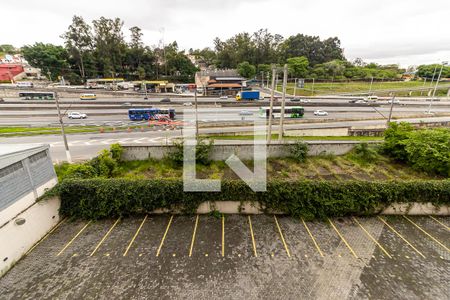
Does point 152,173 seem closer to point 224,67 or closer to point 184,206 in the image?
point 184,206

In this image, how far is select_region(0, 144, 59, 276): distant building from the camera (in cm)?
902

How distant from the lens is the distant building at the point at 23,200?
9016 millimetres

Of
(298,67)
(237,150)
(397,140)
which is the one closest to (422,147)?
(397,140)

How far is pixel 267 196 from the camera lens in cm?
1222

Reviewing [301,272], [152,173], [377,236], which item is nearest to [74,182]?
[152,173]

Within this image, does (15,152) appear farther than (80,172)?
No

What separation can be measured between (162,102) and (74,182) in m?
35.7

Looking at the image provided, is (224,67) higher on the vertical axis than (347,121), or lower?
higher

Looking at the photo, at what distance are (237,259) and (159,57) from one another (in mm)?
78996

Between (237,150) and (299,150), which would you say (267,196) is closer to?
(237,150)

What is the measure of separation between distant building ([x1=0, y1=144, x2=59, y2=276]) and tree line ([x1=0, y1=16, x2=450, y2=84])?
210 ft

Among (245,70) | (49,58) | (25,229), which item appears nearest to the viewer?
(25,229)

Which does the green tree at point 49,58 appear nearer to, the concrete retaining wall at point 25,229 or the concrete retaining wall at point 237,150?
the concrete retaining wall at point 237,150

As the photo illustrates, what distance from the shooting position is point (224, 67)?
279ft
